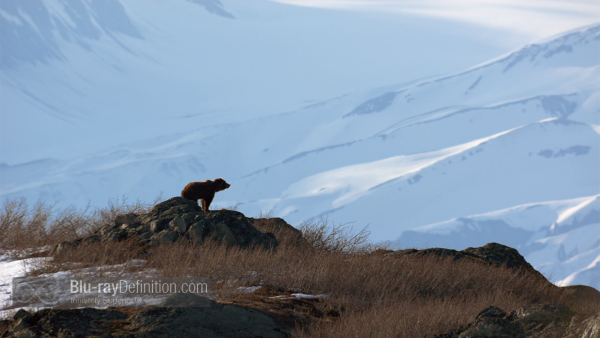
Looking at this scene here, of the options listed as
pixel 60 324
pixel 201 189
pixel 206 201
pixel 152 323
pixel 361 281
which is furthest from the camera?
pixel 206 201

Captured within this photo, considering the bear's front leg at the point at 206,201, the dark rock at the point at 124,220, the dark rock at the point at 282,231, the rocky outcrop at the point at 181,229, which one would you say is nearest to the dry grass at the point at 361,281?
the rocky outcrop at the point at 181,229

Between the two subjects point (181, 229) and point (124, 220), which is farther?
point (124, 220)

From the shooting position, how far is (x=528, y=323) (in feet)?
15.1

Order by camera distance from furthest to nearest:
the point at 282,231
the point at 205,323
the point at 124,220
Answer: the point at 282,231, the point at 124,220, the point at 205,323

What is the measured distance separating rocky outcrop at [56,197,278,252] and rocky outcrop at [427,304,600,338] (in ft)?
14.6

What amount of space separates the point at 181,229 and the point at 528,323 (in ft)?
19.4

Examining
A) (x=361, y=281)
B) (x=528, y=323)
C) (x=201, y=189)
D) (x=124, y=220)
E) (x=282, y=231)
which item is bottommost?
(x=528, y=323)

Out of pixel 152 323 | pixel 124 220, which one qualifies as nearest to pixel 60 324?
pixel 152 323

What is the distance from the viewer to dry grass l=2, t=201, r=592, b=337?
5.33 m

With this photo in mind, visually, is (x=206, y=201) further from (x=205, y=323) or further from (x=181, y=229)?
(x=205, y=323)

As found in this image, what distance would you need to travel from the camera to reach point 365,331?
4.95m

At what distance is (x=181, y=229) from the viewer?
8281mm

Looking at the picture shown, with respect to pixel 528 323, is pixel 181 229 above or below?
above

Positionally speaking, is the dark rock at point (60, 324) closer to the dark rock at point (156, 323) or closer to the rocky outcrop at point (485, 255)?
the dark rock at point (156, 323)
